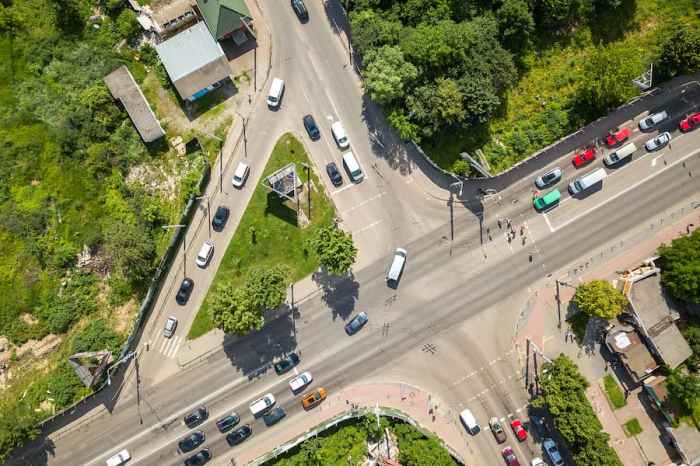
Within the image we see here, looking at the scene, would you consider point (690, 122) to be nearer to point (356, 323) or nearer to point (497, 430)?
point (497, 430)

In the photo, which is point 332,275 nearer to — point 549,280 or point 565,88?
point 549,280

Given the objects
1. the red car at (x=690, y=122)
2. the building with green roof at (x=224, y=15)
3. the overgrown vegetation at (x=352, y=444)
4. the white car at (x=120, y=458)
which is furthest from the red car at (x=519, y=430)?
the building with green roof at (x=224, y=15)

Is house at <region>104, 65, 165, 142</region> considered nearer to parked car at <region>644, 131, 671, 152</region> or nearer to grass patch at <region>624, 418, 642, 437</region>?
parked car at <region>644, 131, 671, 152</region>

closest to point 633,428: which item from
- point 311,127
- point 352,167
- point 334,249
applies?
point 334,249

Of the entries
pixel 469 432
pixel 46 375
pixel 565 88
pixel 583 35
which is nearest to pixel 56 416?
pixel 46 375

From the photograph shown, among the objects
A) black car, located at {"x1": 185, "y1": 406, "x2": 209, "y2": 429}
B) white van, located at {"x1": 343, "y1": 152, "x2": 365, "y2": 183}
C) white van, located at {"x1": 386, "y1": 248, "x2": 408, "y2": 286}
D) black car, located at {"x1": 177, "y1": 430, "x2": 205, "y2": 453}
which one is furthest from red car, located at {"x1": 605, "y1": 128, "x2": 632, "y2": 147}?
black car, located at {"x1": 177, "y1": 430, "x2": 205, "y2": 453}

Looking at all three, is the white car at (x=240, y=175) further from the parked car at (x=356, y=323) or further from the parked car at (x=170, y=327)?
the parked car at (x=356, y=323)

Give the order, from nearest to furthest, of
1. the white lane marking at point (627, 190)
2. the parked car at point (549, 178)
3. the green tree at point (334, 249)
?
the green tree at point (334, 249) < the parked car at point (549, 178) < the white lane marking at point (627, 190)
